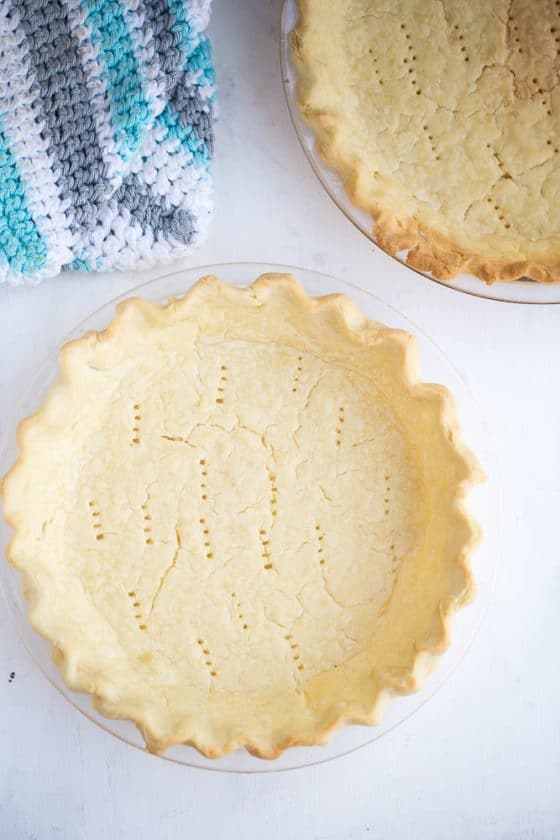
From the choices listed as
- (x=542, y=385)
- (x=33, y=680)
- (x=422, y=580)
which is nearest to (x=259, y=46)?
(x=542, y=385)

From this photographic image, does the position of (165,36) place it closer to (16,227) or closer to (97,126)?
(97,126)

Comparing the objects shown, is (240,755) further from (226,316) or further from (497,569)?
(226,316)

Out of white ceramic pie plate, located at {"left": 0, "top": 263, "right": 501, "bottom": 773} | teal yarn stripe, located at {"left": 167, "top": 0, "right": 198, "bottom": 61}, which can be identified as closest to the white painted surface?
white ceramic pie plate, located at {"left": 0, "top": 263, "right": 501, "bottom": 773}

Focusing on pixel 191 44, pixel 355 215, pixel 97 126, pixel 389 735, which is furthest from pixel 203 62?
pixel 389 735

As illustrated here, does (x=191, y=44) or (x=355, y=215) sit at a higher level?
(x=191, y=44)

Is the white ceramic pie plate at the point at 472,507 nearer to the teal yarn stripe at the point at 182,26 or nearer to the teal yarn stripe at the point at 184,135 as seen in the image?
the teal yarn stripe at the point at 184,135

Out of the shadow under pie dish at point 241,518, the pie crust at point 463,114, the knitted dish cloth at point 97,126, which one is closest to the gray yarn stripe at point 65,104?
the knitted dish cloth at point 97,126

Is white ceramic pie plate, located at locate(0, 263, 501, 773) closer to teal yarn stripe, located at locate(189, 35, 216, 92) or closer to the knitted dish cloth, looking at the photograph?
the knitted dish cloth
